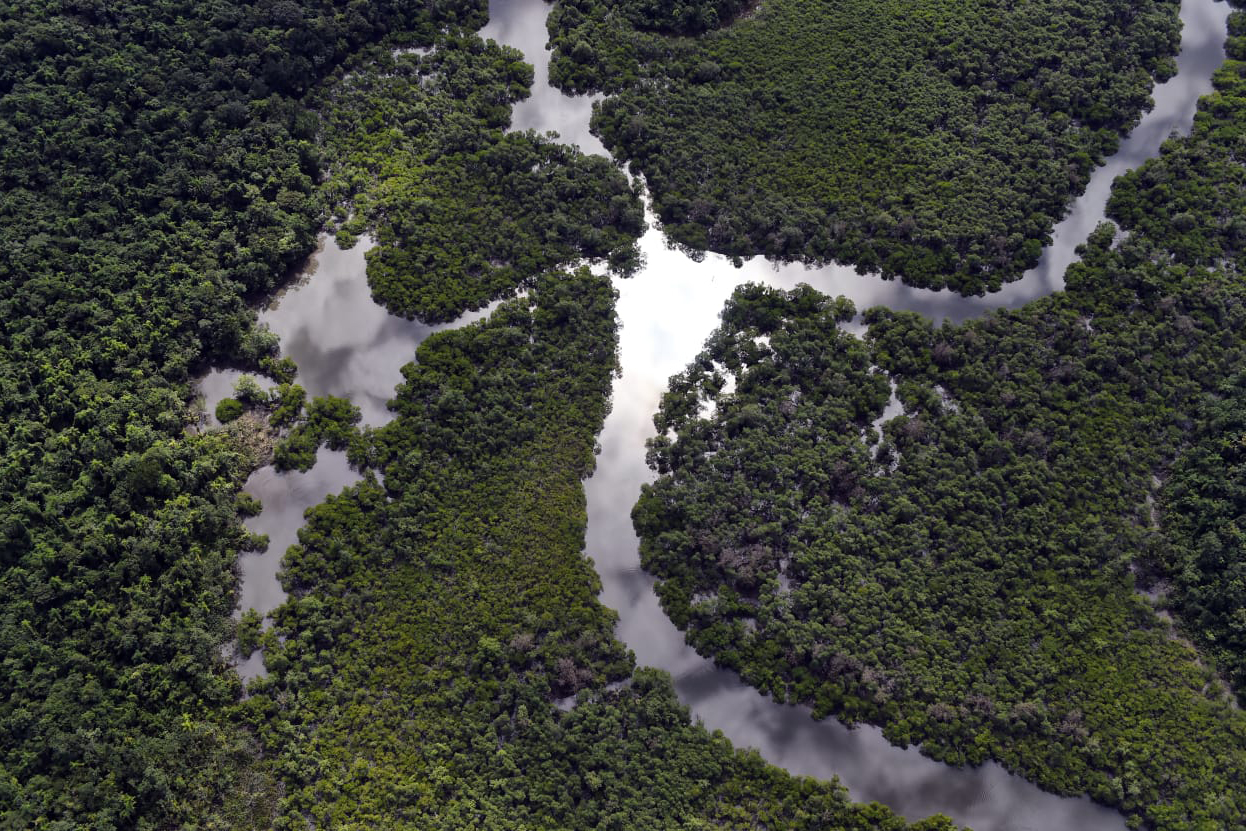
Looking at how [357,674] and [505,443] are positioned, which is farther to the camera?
[505,443]

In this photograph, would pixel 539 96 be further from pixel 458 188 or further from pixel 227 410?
pixel 227 410

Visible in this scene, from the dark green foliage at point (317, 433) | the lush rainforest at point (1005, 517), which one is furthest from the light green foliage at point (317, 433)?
the lush rainforest at point (1005, 517)

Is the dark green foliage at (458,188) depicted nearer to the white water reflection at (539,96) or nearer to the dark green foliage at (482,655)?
the white water reflection at (539,96)

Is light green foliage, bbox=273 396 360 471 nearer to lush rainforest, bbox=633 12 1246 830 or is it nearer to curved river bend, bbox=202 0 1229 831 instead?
curved river bend, bbox=202 0 1229 831

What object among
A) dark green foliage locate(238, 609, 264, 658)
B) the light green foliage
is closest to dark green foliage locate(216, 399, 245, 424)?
the light green foliage

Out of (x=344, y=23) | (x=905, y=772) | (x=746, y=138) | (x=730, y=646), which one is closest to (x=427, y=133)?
(x=344, y=23)

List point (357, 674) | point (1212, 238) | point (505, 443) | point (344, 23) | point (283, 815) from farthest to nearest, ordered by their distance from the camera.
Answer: point (344, 23)
point (1212, 238)
point (505, 443)
point (357, 674)
point (283, 815)

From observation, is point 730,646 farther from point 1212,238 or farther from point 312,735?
point 1212,238
